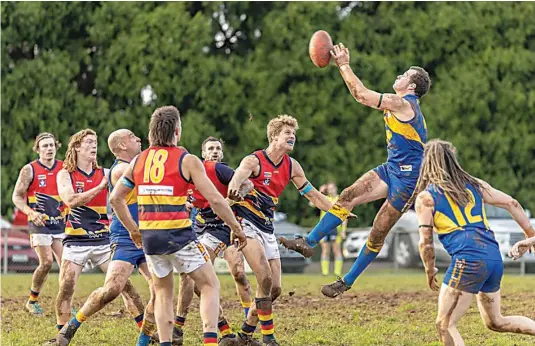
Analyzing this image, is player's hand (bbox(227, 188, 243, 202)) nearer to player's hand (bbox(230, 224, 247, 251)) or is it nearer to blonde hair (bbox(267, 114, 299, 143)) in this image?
blonde hair (bbox(267, 114, 299, 143))

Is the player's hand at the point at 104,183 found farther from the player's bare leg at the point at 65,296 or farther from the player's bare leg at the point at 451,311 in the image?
the player's bare leg at the point at 451,311

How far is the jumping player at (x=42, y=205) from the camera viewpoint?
14.0 m

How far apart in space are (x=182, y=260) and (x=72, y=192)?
8.93 feet

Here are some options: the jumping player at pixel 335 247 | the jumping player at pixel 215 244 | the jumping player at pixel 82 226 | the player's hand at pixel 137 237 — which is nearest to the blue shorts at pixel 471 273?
the player's hand at pixel 137 237

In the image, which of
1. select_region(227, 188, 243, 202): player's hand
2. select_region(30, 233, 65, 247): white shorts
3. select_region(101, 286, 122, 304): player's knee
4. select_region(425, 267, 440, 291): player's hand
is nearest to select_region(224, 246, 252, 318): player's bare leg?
select_region(227, 188, 243, 202): player's hand

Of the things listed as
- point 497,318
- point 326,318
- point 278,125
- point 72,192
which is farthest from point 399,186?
point 72,192

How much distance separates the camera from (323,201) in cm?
1120

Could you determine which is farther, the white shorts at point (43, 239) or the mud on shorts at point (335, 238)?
the mud on shorts at point (335, 238)

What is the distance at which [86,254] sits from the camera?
11.2m

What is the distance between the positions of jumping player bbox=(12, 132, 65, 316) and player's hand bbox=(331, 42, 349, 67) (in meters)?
4.98

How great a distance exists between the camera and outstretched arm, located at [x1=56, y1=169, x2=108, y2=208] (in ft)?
34.2

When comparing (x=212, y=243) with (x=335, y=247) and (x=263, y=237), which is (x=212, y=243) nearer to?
(x=263, y=237)

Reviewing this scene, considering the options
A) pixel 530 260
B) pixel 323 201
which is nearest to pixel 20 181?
pixel 323 201

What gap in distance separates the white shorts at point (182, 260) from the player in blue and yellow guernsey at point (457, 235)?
6.07 feet
